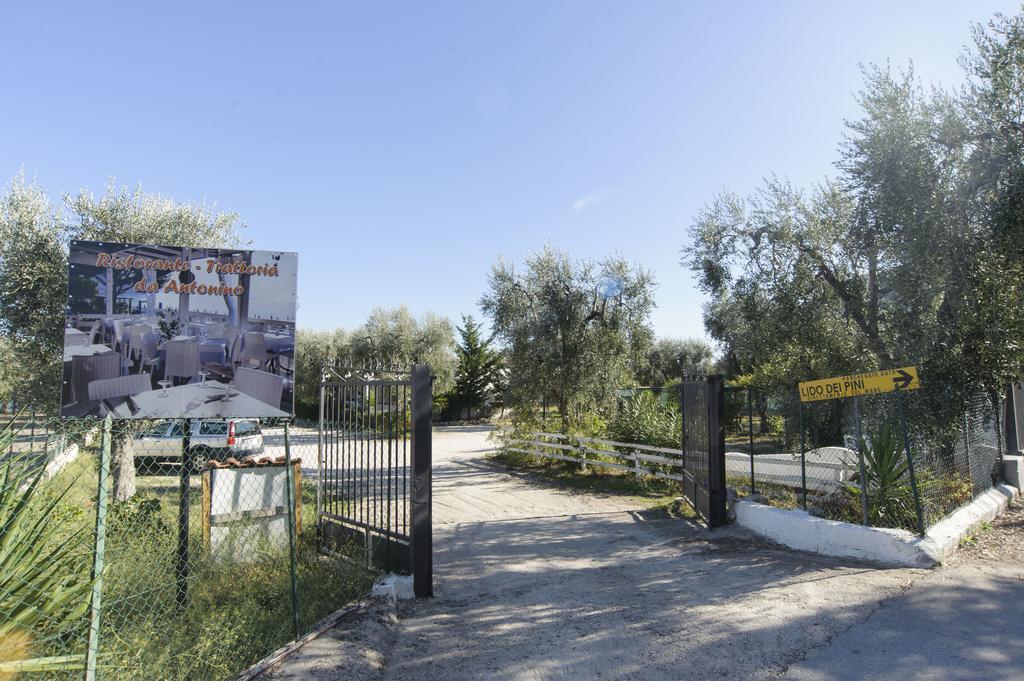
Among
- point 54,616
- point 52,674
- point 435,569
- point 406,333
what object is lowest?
point 435,569

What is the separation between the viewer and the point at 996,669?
12.5ft

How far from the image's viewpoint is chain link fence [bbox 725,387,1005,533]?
23.1 ft

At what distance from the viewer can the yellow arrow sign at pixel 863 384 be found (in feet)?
20.7

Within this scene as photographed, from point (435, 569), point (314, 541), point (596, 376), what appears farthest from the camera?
point (596, 376)

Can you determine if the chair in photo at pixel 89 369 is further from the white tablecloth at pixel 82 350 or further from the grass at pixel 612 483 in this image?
the grass at pixel 612 483

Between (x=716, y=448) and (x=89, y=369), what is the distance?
307 inches

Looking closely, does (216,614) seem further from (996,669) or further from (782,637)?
(996,669)

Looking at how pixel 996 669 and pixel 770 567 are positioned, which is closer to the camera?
pixel 996 669

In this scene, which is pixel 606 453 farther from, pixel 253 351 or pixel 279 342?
pixel 253 351

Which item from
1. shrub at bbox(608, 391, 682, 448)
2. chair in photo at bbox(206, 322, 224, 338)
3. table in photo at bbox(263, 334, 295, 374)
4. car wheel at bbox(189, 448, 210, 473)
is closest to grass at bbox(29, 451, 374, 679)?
car wheel at bbox(189, 448, 210, 473)

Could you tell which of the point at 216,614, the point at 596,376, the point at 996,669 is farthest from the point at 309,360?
the point at 996,669

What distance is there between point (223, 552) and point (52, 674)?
2.90m

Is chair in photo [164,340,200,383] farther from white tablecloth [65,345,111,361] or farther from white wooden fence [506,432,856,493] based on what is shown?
white wooden fence [506,432,856,493]

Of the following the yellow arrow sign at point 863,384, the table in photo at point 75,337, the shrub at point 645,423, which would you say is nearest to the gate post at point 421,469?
the table in photo at point 75,337
